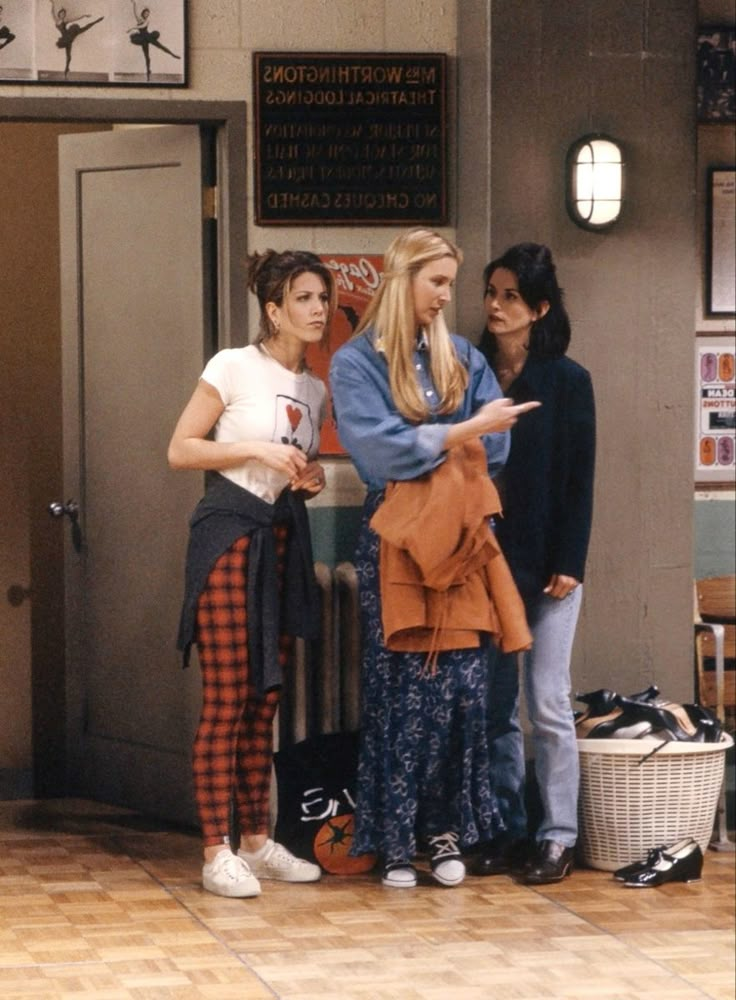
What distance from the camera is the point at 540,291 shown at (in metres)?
4.68

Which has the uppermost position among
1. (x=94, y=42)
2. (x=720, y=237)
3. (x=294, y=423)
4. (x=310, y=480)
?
(x=94, y=42)

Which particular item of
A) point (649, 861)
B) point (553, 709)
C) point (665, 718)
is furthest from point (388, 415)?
point (649, 861)

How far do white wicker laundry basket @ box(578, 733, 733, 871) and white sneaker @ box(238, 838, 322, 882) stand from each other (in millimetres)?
744

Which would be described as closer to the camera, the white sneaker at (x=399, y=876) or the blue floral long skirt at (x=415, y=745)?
the blue floral long skirt at (x=415, y=745)

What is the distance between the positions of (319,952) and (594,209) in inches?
85.6

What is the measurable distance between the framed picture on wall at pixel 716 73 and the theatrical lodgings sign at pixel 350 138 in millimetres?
1126

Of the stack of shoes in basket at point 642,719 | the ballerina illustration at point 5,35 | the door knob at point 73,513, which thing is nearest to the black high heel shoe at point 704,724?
the stack of shoes in basket at point 642,719

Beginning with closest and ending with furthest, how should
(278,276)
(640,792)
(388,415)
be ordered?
1. (388,415)
2. (278,276)
3. (640,792)

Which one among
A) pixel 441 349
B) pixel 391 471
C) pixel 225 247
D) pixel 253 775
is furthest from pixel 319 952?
pixel 225 247

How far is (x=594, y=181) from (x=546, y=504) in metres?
0.95

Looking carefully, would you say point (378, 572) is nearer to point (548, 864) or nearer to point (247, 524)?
point (247, 524)

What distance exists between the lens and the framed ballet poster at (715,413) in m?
5.99

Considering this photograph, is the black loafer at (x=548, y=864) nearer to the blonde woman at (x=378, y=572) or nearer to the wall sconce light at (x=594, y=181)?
the blonde woman at (x=378, y=572)

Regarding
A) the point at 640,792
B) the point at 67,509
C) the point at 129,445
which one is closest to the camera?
the point at 640,792
